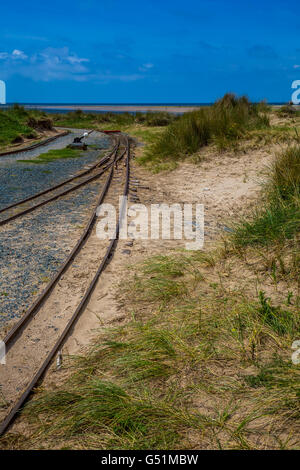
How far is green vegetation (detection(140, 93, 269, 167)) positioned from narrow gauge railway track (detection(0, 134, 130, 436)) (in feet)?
28.3

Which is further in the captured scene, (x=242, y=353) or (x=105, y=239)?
(x=105, y=239)

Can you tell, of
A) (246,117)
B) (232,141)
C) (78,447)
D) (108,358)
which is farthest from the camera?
(246,117)

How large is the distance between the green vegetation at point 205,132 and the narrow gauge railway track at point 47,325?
28.3ft

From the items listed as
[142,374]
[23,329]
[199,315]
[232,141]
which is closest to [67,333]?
[23,329]

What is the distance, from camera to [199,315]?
4102 millimetres

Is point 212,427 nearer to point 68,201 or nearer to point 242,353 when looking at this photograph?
point 242,353

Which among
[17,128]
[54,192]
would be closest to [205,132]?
[54,192]

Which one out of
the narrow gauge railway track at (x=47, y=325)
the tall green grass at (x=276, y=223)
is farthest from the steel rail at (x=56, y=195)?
the tall green grass at (x=276, y=223)

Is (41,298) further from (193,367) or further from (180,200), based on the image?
(180,200)

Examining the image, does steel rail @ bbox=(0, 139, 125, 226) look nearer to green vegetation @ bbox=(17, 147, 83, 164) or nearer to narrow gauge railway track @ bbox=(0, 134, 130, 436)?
narrow gauge railway track @ bbox=(0, 134, 130, 436)

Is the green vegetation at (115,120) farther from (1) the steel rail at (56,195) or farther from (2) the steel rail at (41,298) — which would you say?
(2) the steel rail at (41,298)

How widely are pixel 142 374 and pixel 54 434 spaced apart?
0.86m

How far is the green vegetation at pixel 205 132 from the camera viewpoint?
13750mm

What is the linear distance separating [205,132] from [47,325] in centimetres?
1191
